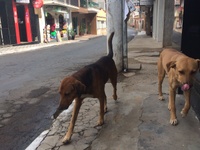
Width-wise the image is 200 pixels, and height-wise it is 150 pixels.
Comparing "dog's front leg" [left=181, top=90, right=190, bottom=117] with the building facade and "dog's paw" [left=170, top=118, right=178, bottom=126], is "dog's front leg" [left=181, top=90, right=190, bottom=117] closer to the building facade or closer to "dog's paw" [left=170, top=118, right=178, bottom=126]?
"dog's paw" [left=170, top=118, right=178, bottom=126]

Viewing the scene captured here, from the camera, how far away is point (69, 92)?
121 inches

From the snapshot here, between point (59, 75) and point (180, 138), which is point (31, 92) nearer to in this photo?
point (59, 75)

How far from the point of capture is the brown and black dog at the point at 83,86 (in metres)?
3.08

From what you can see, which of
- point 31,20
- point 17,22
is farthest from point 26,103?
point 31,20

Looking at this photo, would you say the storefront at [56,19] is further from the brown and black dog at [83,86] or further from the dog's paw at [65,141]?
the dog's paw at [65,141]

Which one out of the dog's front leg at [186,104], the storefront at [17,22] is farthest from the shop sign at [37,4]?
the dog's front leg at [186,104]

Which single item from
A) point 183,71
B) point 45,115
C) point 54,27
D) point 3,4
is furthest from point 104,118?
point 54,27

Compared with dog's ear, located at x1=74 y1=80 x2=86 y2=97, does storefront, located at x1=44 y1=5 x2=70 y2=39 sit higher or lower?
higher

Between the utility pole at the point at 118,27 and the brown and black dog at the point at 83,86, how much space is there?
2676 mm

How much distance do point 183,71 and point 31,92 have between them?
4.26 m

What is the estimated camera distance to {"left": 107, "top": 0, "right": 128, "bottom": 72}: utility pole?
23.4ft

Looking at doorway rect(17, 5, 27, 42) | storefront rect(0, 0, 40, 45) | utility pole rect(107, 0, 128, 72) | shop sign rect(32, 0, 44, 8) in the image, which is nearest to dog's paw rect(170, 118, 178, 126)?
utility pole rect(107, 0, 128, 72)

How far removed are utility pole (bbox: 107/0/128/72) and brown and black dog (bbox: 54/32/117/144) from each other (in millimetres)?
2676

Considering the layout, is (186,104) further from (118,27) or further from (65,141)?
(118,27)
